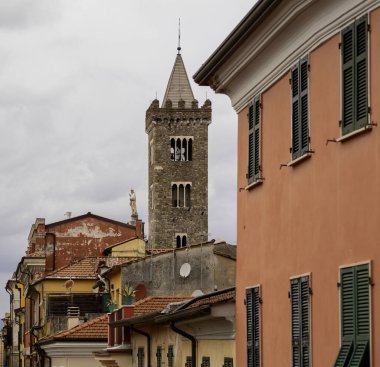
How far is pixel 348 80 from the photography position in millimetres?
13266

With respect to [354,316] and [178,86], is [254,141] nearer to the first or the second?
[354,316]

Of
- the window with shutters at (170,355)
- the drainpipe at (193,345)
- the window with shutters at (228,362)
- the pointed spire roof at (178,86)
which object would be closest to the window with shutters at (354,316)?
the window with shutters at (228,362)

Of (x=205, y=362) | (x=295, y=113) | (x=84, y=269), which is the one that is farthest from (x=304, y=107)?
(x=84, y=269)

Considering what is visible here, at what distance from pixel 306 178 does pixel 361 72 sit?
2.32 m

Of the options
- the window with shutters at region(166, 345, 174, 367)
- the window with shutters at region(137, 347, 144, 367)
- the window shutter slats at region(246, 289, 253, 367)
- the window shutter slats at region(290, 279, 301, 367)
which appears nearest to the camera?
the window shutter slats at region(290, 279, 301, 367)

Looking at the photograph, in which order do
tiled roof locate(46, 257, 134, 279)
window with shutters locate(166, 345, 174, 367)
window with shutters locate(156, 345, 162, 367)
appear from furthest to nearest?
tiled roof locate(46, 257, 134, 279) < window with shutters locate(156, 345, 162, 367) < window with shutters locate(166, 345, 174, 367)

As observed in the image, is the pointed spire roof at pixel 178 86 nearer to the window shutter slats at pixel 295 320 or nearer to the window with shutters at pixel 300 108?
the window with shutters at pixel 300 108

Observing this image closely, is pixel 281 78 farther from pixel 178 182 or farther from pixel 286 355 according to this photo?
pixel 178 182

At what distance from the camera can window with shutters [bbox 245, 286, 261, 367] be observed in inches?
681

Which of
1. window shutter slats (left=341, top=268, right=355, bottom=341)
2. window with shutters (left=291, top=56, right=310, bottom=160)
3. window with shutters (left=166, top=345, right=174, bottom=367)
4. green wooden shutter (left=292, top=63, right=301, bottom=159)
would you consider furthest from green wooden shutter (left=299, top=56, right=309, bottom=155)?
window with shutters (left=166, top=345, right=174, bottom=367)

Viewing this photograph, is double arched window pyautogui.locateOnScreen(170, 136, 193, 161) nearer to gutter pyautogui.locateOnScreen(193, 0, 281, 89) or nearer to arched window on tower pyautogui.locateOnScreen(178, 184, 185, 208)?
arched window on tower pyautogui.locateOnScreen(178, 184, 185, 208)

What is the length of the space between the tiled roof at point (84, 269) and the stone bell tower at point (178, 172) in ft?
204

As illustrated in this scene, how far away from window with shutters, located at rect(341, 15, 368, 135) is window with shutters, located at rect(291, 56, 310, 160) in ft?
4.67

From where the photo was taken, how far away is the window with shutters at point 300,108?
14.9 m
